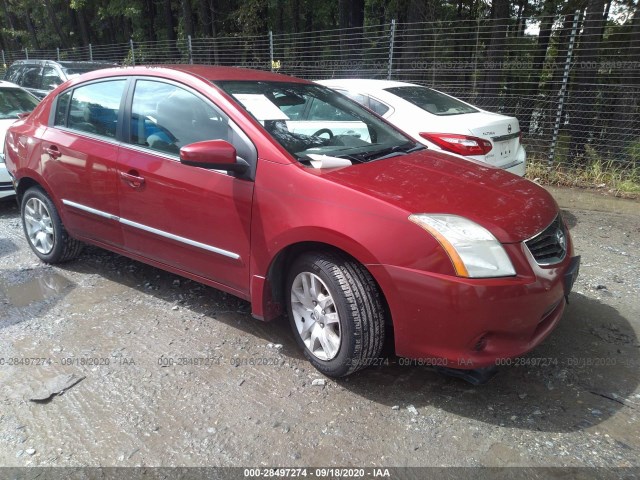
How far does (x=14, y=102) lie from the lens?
7.24 m

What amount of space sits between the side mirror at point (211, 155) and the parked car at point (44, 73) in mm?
9775

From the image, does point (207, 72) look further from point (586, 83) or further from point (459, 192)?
point (586, 83)

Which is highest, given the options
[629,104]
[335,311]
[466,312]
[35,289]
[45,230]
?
[629,104]

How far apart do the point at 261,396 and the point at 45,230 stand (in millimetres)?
2913

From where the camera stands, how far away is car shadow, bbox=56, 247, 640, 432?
105 inches

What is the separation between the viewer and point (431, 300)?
246cm

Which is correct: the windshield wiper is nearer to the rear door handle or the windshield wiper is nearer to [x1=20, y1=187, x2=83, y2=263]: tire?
the rear door handle

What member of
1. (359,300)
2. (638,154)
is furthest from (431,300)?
(638,154)

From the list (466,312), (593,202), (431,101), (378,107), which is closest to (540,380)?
(466,312)

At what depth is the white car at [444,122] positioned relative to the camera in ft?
17.2

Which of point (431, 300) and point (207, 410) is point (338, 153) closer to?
point (431, 300)

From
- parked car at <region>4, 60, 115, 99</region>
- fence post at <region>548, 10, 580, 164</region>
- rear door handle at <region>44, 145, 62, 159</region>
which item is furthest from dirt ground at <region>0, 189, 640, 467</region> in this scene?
parked car at <region>4, 60, 115, 99</region>

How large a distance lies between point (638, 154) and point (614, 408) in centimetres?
646

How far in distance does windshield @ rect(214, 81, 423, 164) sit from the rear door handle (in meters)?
1.64
